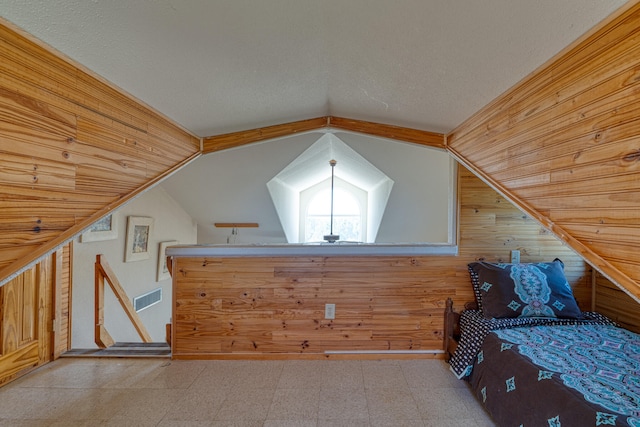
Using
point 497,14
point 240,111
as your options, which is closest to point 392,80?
point 497,14

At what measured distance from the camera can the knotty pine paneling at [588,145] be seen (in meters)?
1.00

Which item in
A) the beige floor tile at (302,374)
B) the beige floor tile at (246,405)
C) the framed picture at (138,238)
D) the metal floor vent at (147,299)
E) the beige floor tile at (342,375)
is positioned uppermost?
the framed picture at (138,238)

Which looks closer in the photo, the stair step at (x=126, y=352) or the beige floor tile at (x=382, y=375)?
the beige floor tile at (x=382, y=375)

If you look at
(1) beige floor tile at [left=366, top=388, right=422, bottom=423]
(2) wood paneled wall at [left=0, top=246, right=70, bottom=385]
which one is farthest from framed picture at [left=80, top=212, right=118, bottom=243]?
(1) beige floor tile at [left=366, top=388, right=422, bottom=423]

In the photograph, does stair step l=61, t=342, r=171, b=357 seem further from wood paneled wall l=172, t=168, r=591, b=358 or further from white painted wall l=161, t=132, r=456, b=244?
white painted wall l=161, t=132, r=456, b=244

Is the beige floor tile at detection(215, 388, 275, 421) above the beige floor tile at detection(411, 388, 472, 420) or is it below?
below

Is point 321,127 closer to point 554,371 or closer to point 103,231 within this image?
point 554,371

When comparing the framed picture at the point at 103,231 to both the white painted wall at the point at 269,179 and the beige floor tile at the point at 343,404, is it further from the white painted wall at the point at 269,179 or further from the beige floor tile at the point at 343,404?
the beige floor tile at the point at 343,404

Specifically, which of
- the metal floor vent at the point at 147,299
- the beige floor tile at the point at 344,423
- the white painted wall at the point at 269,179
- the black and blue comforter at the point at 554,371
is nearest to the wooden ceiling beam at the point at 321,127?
the white painted wall at the point at 269,179

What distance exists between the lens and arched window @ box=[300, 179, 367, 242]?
8.17m

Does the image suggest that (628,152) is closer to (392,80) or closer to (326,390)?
(392,80)

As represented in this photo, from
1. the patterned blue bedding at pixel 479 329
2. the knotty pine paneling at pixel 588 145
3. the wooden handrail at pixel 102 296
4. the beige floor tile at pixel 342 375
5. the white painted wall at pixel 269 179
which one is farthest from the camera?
the white painted wall at pixel 269 179

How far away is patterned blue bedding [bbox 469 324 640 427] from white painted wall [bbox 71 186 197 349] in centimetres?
334

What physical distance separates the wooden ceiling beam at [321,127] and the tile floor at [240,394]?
178cm
